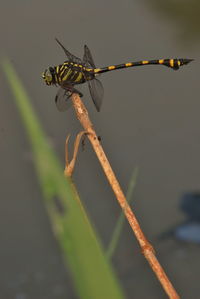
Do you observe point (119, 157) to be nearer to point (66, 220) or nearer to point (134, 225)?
point (134, 225)

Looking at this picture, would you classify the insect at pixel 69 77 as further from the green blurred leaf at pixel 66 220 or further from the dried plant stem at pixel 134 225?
the green blurred leaf at pixel 66 220

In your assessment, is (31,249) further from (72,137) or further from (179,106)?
(179,106)

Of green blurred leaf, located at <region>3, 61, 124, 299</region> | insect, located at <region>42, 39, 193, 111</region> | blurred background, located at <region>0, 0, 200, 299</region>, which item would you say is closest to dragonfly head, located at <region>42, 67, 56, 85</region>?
insect, located at <region>42, 39, 193, 111</region>

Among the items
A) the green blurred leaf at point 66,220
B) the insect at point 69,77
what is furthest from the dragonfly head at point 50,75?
the green blurred leaf at point 66,220

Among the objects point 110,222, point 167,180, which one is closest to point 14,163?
point 110,222

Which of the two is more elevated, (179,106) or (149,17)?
(149,17)

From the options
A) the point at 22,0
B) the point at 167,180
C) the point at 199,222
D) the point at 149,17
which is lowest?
the point at 199,222

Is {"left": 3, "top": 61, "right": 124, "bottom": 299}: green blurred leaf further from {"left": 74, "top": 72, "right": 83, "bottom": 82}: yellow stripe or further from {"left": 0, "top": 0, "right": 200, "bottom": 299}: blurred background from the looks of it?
{"left": 0, "top": 0, "right": 200, "bottom": 299}: blurred background
